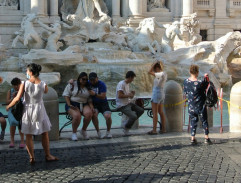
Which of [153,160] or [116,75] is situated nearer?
[153,160]

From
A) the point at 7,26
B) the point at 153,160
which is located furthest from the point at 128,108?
the point at 7,26

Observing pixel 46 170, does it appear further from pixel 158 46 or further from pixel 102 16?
pixel 102 16

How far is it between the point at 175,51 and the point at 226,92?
2.66 m

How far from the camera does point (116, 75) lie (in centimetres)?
1490

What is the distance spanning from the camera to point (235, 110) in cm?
796

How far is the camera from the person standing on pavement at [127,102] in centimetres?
753

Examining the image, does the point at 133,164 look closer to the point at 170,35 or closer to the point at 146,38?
the point at 146,38

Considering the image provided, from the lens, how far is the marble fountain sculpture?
1499 centimetres

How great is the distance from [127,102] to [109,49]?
9816mm

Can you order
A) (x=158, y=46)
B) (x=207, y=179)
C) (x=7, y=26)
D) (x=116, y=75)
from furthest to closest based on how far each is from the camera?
1. (x=7, y=26)
2. (x=158, y=46)
3. (x=116, y=75)
4. (x=207, y=179)

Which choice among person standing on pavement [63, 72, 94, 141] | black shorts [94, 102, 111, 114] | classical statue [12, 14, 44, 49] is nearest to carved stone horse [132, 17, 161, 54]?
classical statue [12, 14, 44, 49]

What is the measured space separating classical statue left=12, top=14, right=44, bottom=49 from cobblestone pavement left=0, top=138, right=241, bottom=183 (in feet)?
34.6

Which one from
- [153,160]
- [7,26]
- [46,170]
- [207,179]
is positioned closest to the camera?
[207,179]

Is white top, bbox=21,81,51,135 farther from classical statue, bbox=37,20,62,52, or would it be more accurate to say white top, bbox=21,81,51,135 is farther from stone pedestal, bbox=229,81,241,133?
classical statue, bbox=37,20,62,52
